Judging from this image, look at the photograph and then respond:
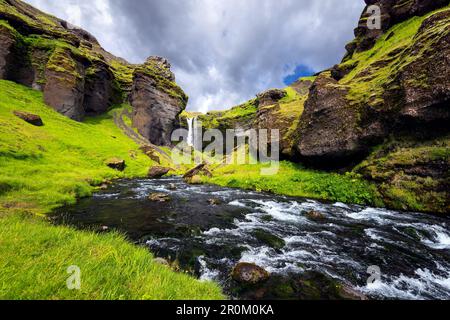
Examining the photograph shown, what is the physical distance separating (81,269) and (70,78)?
95175mm

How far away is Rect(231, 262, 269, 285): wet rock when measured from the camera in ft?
25.6

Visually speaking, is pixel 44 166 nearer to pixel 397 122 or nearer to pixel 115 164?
pixel 115 164

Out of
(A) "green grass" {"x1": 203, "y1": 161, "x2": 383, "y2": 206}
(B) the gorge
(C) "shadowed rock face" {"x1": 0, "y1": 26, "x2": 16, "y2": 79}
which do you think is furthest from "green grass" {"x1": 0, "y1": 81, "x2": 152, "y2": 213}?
(A) "green grass" {"x1": 203, "y1": 161, "x2": 383, "y2": 206}

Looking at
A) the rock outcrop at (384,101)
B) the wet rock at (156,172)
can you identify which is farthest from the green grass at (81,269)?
the wet rock at (156,172)

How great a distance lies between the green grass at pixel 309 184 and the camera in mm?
21266

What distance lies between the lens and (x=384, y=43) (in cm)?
3931

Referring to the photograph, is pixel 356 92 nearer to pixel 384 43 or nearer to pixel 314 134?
pixel 314 134

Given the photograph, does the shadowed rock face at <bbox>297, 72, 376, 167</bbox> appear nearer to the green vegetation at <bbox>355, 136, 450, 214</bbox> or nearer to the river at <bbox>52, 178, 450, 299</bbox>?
the green vegetation at <bbox>355, 136, 450, 214</bbox>

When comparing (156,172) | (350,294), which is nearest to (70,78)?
(156,172)

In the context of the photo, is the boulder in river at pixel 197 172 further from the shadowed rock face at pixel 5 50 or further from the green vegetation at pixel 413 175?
the shadowed rock face at pixel 5 50

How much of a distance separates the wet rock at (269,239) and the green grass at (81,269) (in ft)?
19.4

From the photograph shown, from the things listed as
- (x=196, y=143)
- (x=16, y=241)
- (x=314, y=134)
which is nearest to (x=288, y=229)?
(x=16, y=241)

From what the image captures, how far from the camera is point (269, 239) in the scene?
39.1ft

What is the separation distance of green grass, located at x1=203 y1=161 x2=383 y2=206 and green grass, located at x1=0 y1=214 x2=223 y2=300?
66.6ft
